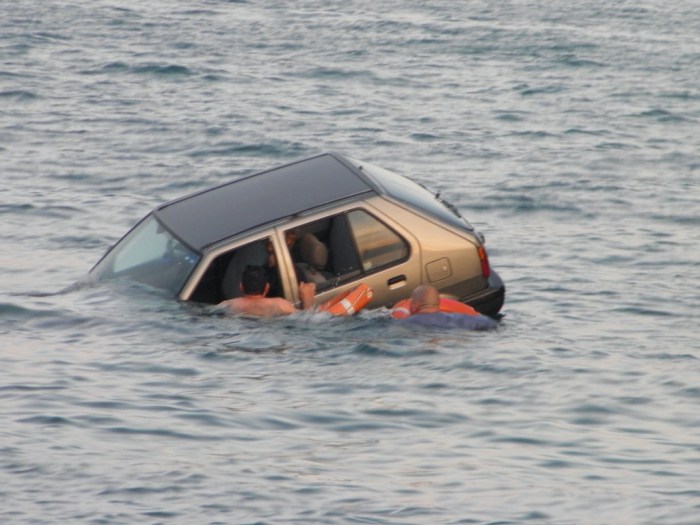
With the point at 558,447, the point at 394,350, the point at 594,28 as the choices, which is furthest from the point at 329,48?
the point at 558,447

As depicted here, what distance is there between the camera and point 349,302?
12.2 metres

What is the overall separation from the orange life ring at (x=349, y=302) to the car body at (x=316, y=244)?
9 cm

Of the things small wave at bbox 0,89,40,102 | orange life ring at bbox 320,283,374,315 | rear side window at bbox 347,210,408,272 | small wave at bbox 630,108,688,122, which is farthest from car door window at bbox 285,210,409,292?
small wave at bbox 0,89,40,102

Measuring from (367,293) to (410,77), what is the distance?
14.8 metres

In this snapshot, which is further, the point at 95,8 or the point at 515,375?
the point at 95,8

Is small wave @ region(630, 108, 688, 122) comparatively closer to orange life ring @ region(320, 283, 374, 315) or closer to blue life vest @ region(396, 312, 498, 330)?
blue life vest @ region(396, 312, 498, 330)

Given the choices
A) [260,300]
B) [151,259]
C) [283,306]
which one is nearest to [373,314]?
[283,306]

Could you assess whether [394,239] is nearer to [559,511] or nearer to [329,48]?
[559,511]

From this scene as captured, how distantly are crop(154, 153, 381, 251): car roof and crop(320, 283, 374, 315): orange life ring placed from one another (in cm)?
80

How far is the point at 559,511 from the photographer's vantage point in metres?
8.59

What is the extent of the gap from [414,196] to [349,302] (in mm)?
1383

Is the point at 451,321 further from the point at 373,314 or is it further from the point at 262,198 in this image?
the point at 262,198

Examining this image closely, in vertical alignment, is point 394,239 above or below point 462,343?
above

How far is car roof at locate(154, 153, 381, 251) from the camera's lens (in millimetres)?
12305
